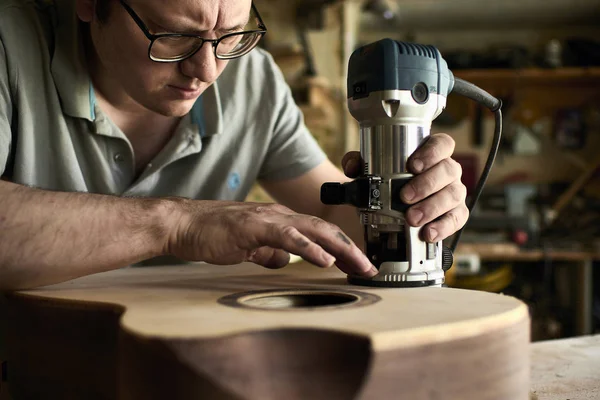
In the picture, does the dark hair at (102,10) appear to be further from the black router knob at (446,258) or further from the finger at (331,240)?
the black router knob at (446,258)

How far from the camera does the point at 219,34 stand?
1194 mm

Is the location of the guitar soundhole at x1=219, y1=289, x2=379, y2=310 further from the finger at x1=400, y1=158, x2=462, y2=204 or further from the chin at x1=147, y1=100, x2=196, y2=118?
the chin at x1=147, y1=100, x2=196, y2=118

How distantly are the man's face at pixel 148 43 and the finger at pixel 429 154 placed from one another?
18.3 inches

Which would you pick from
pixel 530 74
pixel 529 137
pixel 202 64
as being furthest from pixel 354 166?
pixel 529 137

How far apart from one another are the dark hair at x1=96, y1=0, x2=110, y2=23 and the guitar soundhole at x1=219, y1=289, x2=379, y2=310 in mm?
664

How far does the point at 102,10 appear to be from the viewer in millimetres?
1238

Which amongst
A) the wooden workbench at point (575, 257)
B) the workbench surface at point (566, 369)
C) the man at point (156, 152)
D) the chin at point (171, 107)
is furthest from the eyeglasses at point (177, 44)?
the wooden workbench at point (575, 257)

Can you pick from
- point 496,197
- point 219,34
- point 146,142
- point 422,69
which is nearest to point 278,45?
point 146,142

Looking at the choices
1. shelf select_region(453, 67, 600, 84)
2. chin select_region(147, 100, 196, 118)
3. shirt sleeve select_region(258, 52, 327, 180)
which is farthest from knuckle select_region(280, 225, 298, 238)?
shelf select_region(453, 67, 600, 84)

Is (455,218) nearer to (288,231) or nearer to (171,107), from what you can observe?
(288,231)

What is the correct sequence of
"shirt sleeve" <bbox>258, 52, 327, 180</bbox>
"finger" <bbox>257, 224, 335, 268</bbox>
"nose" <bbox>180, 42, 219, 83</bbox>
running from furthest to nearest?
"shirt sleeve" <bbox>258, 52, 327, 180</bbox> → "nose" <bbox>180, 42, 219, 83</bbox> → "finger" <bbox>257, 224, 335, 268</bbox>

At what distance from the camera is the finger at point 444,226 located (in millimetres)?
982

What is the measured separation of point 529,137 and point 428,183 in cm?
404

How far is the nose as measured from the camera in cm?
118
